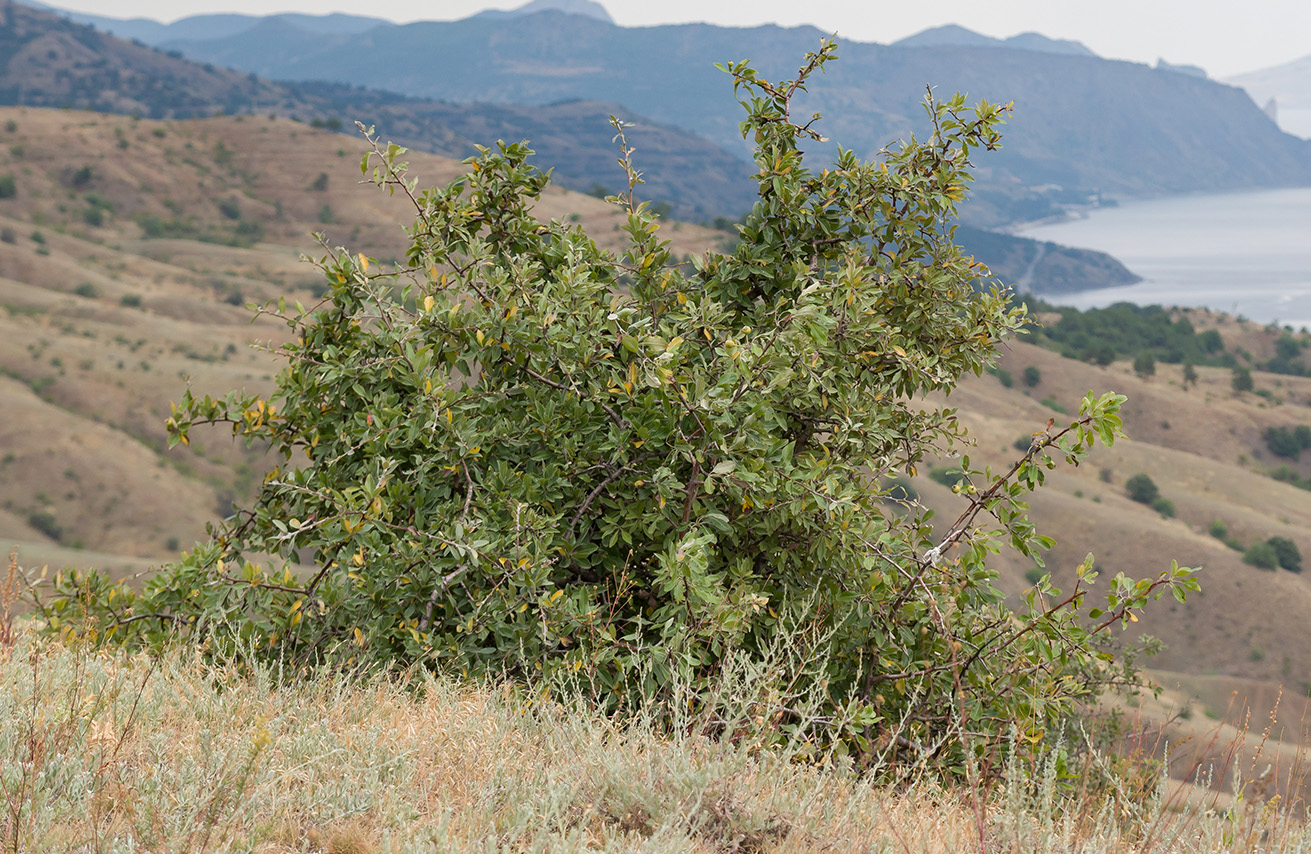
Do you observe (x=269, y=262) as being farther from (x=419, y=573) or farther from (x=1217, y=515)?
(x=419, y=573)

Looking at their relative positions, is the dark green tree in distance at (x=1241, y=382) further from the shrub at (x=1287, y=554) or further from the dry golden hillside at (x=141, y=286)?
the dry golden hillside at (x=141, y=286)

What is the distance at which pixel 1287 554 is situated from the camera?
5547cm

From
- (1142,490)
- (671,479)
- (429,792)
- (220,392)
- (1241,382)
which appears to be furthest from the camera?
(1241,382)

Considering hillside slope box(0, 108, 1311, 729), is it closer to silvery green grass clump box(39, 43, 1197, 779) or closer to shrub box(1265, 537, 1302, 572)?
shrub box(1265, 537, 1302, 572)

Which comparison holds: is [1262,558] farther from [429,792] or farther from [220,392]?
[220,392]

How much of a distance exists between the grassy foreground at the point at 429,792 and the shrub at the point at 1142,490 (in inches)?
2622

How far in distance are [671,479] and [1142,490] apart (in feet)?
222

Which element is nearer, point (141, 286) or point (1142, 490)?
point (1142, 490)

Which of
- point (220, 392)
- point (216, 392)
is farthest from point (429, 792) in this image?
point (220, 392)

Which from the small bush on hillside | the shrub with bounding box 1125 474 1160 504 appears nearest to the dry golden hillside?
the shrub with bounding box 1125 474 1160 504

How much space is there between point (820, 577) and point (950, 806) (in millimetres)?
1024

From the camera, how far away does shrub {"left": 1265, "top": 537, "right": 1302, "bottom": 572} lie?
5520 cm

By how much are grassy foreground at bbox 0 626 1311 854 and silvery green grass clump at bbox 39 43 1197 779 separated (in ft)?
1.06

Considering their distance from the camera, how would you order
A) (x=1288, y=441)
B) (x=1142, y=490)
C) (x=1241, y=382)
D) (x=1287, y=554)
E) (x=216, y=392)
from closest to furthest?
1. (x=1287, y=554)
2. (x=216, y=392)
3. (x=1142, y=490)
4. (x=1288, y=441)
5. (x=1241, y=382)
